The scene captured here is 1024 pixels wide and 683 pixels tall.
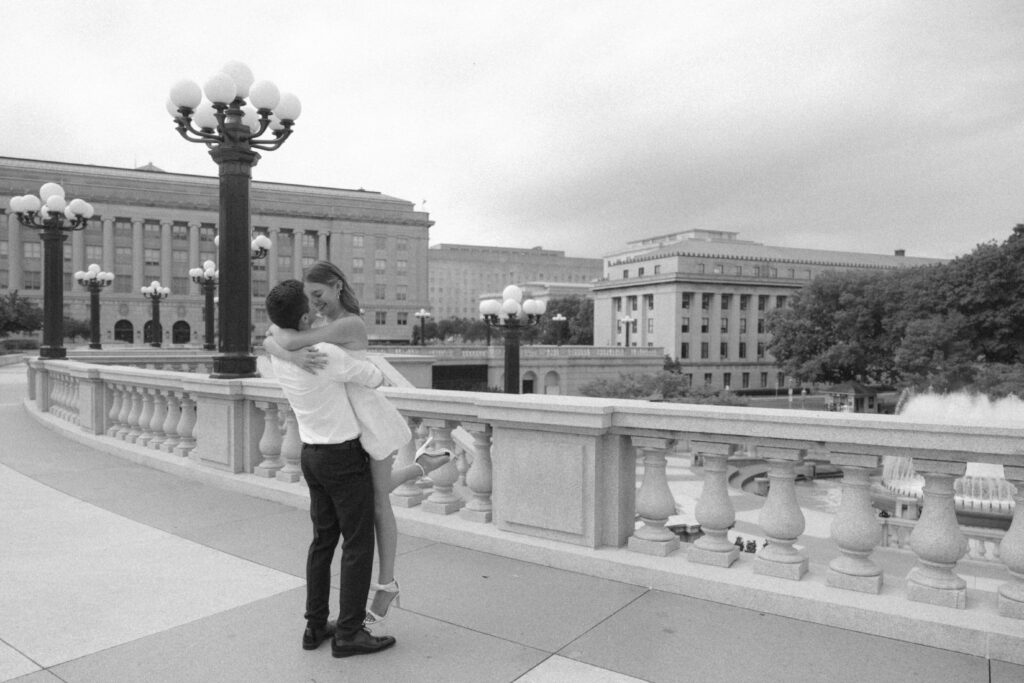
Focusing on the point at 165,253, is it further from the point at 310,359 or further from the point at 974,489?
the point at 310,359

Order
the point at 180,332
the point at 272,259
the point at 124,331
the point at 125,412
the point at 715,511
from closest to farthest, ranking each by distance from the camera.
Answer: the point at 715,511 → the point at 125,412 → the point at 124,331 → the point at 180,332 → the point at 272,259

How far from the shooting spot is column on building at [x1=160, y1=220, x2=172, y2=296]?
9450 centimetres

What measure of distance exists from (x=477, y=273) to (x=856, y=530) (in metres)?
173

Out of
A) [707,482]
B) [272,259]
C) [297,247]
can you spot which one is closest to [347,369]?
[707,482]

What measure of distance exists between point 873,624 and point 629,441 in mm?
1716

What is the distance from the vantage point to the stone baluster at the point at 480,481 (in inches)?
210

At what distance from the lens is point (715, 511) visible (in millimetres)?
4344

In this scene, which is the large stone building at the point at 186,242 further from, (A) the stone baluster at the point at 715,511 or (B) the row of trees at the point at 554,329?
(A) the stone baluster at the point at 715,511

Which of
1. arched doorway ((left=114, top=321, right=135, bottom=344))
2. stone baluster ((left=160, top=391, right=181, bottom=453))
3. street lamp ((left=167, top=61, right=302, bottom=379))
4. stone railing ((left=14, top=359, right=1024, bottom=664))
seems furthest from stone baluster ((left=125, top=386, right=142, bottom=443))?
arched doorway ((left=114, top=321, right=135, bottom=344))

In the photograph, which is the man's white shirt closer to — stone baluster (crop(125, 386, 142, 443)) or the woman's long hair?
the woman's long hair

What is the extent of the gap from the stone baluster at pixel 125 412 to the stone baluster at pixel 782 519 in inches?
350

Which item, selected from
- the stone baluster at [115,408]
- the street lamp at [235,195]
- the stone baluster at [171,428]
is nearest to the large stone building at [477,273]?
the stone baluster at [115,408]

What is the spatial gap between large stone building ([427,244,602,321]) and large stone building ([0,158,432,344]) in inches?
2247

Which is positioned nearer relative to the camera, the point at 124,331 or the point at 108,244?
the point at 108,244
